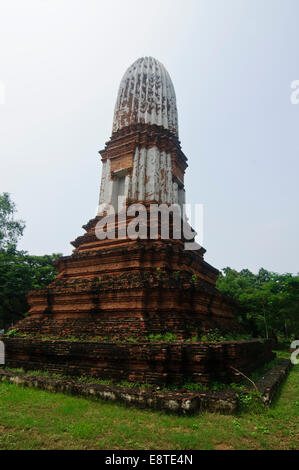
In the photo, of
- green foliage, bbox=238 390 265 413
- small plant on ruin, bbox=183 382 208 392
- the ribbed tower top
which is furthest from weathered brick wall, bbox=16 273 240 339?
the ribbed tower top

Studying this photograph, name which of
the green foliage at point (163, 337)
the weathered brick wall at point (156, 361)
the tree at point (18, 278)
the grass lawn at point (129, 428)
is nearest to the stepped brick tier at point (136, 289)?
the weathered brick wall at point (156, 361)

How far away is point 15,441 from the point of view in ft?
11.6

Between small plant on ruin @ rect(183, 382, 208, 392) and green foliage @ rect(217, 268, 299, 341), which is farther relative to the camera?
green foliage @ rect(217, 268, 299, 341)

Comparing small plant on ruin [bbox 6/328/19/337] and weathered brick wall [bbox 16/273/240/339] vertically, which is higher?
weathered brick wall [bbox 16/273/240/339]

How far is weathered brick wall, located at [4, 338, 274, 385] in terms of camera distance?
17.5 feet

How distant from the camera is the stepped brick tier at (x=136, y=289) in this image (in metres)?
5.59

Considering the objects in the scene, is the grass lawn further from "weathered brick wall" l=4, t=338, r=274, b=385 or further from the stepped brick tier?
the stepped brick tier

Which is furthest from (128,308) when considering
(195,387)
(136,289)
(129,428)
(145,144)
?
(145,144)

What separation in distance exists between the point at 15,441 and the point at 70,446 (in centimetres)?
74

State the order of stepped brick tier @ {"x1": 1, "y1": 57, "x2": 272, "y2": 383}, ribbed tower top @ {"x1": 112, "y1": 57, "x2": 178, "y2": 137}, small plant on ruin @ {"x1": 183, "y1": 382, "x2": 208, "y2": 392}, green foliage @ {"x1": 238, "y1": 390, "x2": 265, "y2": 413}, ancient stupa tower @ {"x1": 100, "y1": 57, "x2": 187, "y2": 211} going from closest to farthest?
green foliage @ {"x1": 238, "y1": 390, "x2": 265, "y2": 413} → small plant on ruin @ {"x1": 183, "y1": 382, "x2": 208, "y2": 392} → stepped brick tier @ {"x1": 1, "y1": 57, "x2": 272, "y2": 383} → ancient stupa tower @ {"x1": 100, "y1": 57, "x2": 187, "y2": 211} → ribbed tower top @ {"x1": 112, "y1": 57, "x2": 178, "y2": 137}

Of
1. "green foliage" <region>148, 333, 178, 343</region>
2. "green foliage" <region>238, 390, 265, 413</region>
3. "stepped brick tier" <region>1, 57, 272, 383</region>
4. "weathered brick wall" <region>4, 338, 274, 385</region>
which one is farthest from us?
"green foliage" <region>148, 333, 178, 343</region>

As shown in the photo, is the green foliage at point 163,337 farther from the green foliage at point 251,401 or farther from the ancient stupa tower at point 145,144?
the ancient stupa tower at point 145,144

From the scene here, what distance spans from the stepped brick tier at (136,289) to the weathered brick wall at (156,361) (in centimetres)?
2

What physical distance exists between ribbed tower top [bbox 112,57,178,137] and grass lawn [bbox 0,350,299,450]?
1041 cm
